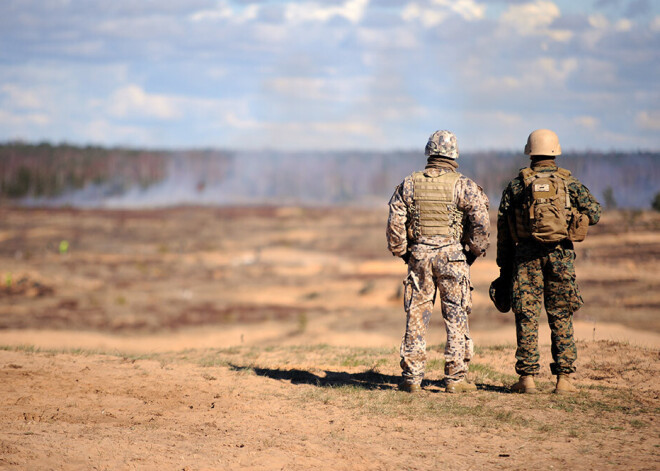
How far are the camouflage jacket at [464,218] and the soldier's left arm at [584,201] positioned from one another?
867 mm

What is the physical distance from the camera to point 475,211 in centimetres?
714

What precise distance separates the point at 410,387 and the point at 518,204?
2.22 meters

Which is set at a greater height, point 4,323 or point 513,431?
point 513,431

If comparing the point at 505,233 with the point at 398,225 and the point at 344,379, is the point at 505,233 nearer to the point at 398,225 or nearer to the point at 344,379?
the point at 398,225

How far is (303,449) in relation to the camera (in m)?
5.60

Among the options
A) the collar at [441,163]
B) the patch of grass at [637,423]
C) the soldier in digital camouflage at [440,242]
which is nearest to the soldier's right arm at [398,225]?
the soldier in digital camouflage at [440,242]

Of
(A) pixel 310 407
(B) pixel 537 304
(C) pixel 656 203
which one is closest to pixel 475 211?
(B) pixel 537 304

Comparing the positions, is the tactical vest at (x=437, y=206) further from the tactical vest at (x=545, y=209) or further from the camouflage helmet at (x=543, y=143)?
the camouflage helmet at (x=543, y=143)

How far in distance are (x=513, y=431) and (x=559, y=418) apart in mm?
604

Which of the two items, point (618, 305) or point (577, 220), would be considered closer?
point (577, 220)

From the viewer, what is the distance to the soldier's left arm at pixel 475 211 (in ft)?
23.4

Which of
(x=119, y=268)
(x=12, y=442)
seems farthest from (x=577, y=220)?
(x=119, y=268)

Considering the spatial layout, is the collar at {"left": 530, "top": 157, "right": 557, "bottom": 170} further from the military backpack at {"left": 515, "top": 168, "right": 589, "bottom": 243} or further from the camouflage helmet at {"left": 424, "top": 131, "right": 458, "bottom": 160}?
the camouflage helmet at {"left": 424, "top": 131, "right": 458, "bottom": 160}

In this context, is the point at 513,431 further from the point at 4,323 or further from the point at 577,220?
the point at 4,323
